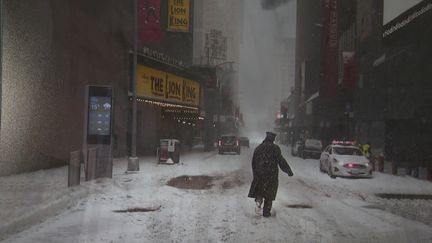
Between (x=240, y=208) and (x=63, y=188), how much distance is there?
5203mm

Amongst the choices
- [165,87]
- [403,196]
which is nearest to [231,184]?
[403,196]

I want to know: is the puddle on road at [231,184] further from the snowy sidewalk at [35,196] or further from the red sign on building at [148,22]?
Answer: the red sign on building at [148,22]

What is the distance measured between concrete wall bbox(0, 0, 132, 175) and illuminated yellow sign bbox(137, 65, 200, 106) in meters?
3.69

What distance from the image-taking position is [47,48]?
68.5 feet

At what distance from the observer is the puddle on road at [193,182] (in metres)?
16.9

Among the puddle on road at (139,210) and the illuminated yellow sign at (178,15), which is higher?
the illuminated yellow sign at (178,15)

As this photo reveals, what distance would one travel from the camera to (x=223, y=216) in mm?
10938

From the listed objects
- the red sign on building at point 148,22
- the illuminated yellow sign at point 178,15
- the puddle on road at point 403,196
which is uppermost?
the illuminated yellow sign at point 178,15

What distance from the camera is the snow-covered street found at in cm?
882

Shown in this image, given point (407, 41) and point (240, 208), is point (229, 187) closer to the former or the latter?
point (240, 208)

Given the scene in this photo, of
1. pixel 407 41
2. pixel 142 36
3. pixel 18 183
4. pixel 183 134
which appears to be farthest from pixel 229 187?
pixel 183 134

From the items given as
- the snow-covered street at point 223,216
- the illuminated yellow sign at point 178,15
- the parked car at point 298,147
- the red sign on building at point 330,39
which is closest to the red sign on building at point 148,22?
the illuminated yellow sign at point 178,15

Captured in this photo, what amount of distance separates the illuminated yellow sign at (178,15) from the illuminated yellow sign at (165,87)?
3.27m

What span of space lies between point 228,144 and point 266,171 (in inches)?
1358
